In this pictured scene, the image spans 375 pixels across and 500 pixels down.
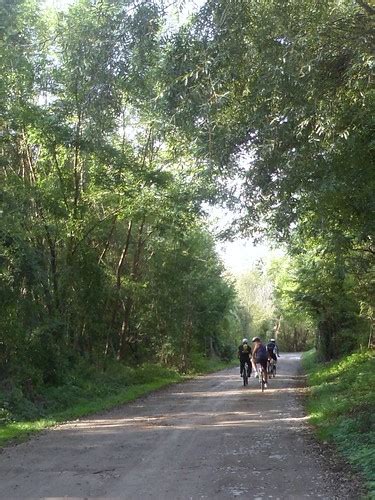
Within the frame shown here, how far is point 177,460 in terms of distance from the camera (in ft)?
27.9

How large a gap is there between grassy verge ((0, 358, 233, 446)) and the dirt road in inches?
32.4

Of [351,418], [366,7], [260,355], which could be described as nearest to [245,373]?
[260,355]

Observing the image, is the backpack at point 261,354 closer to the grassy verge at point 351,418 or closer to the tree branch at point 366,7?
the grassy verge at point 351,418

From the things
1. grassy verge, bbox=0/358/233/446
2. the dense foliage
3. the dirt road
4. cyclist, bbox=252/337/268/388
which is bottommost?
the dirt road

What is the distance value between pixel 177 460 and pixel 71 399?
28.8 ft

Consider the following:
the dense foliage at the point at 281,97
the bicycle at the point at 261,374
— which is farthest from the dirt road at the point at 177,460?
the bicycle at the point at 261,374

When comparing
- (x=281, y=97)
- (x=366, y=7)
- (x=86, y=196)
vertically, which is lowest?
(x=281, y=97)

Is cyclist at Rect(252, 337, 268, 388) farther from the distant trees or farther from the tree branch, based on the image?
the tree branch

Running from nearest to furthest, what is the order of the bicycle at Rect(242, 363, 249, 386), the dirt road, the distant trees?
the dirt road < the distant trees < the bicycle at Rect(242, 363, 249, 386)

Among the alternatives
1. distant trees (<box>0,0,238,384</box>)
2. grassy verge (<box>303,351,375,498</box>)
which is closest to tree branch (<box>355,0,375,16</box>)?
distant trees (<box>0,0,238,384</box>)

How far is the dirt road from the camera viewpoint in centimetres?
683

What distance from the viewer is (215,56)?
28.3ft

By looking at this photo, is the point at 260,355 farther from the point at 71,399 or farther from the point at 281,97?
the point at 281,97

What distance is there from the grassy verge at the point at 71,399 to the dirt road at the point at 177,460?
82 centimetres
